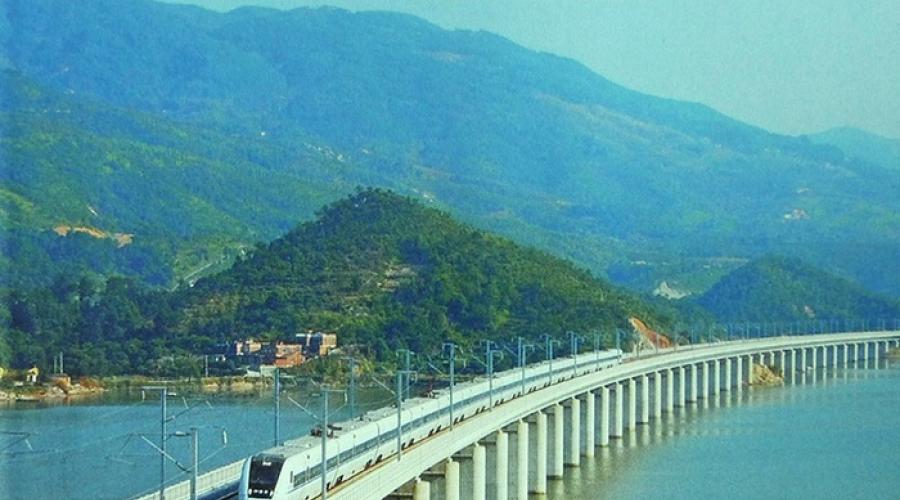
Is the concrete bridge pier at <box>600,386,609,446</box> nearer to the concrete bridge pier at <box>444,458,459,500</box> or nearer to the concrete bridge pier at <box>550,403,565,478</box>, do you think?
the concrete bridge pier at <box>550,403,565,478</box>

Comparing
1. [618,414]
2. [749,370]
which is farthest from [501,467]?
[749,370]

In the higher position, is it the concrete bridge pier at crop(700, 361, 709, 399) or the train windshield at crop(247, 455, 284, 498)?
the train windshield at crop(247, 455, 284, 498)

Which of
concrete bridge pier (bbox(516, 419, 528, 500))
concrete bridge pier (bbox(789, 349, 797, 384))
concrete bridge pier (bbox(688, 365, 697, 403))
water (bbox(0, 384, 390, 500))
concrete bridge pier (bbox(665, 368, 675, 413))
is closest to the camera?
water (bbox(0, 384, 390, 500))

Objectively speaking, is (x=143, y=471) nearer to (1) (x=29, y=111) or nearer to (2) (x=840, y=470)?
(2) (x=840, y=470)

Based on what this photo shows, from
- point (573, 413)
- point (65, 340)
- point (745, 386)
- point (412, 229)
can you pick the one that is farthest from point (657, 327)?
point (573, 413)

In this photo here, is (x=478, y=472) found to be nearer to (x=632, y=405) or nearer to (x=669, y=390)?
(x=632, y=405)

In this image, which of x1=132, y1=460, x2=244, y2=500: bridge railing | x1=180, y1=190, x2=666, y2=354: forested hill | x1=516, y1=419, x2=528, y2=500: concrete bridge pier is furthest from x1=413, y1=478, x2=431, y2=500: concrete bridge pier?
x1=180, y1=190, x2=666, y2=354: forested hill

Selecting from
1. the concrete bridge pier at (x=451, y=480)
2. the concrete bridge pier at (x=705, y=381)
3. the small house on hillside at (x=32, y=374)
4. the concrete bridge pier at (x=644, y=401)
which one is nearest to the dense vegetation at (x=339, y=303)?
the small house on hillside at (x=32, y=374)
